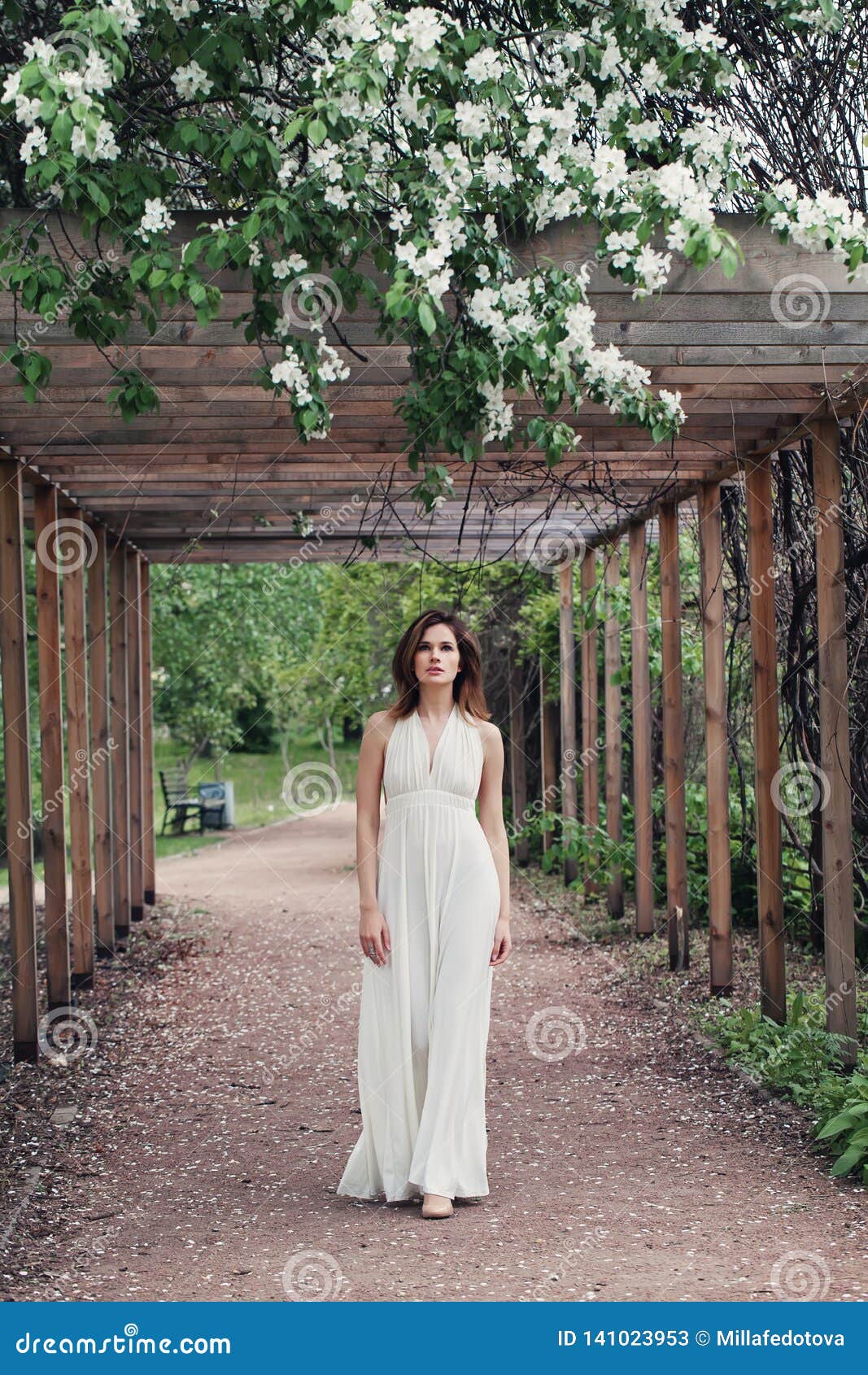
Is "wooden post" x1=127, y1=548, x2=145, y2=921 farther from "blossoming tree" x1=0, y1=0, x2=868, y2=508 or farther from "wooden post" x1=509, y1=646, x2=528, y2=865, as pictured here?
"blossoming tree" x1=0, y1=0, x2=868, y2=508

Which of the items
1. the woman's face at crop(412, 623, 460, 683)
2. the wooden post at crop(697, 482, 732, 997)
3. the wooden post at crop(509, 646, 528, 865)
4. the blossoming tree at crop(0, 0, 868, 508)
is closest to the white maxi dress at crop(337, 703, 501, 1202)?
the woman's face at crop(412, 623, 460, 683)

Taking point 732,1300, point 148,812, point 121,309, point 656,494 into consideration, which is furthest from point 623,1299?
point 148,812

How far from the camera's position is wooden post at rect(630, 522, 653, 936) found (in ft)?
A: 29.8

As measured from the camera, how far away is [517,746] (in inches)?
559

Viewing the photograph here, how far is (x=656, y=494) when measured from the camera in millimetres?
7855

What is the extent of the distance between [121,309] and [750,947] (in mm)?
6369

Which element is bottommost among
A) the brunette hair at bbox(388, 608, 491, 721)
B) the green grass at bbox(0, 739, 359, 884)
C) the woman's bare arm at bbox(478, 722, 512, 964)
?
the green grass at bbox(0, 739, 359, 884)

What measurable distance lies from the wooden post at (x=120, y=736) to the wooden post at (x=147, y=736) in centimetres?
117

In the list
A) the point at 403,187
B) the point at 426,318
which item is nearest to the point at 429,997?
the point at 426,318

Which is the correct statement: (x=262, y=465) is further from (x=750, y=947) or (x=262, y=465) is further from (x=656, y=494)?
(x=750, y=947)

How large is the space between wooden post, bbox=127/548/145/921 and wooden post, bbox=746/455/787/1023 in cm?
554

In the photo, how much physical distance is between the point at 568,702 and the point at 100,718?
4.85 meters

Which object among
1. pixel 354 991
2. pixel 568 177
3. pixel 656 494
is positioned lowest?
pixel 354 991

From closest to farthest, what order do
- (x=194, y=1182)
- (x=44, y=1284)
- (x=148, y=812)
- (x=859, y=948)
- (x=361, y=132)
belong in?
1. (x=44, y=1284)
2. (x=361, y=132)
3. (x=194, y=1182)
4. (x=859, y=948)
5. (x=148, y=812)
